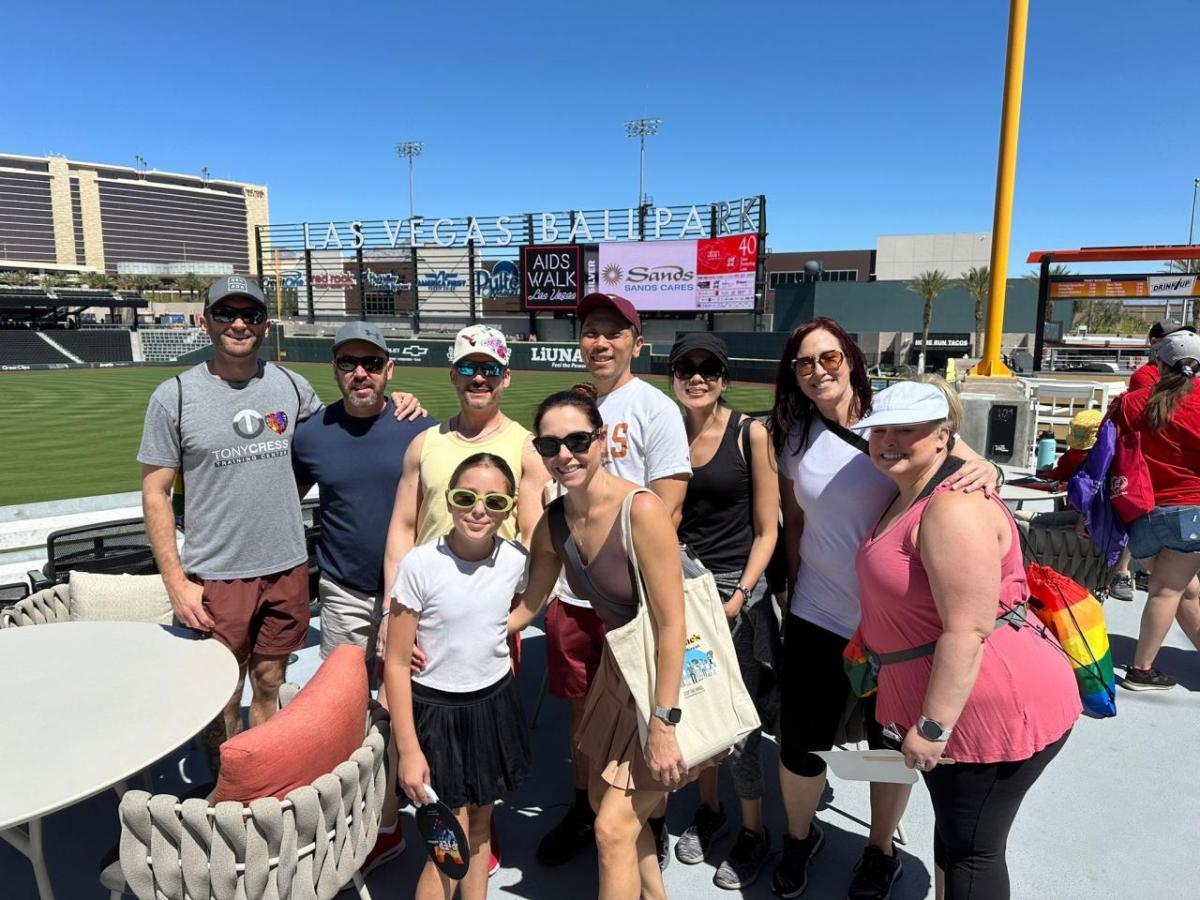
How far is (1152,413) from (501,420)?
11.6ft

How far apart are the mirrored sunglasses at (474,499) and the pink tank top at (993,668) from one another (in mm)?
1132

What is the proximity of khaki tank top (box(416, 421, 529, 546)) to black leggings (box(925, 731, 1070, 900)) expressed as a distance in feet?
5.51

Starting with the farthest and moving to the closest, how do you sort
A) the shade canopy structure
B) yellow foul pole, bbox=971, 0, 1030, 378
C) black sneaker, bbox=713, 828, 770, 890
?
1. the shade canopy structure
2. yellow foul pole, bbox=971, 0, 1030, 378
3. black sneaker, bbox=713, 828, 770, 890

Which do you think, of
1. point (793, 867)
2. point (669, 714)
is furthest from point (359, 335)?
point (793, 867)

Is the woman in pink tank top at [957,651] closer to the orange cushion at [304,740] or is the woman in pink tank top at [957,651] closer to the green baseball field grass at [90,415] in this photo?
the orange cushion at [304,740]

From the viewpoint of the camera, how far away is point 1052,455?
8.71m

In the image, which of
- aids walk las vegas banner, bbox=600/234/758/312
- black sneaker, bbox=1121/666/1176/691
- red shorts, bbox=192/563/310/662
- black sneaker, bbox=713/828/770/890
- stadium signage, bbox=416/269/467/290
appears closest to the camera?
black sneaker, bbox=713/828/770/890

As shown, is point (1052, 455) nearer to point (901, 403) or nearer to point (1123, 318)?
point (901, 403)

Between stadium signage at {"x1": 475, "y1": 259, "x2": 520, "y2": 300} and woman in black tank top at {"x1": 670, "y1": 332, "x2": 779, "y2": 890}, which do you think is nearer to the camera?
woman in black tank top at {"x1": 670, "y1": 332, "x2": 779, "y2": 890}

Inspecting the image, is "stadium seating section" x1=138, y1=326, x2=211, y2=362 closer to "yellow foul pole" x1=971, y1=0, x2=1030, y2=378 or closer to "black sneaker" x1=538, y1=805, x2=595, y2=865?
"yellow foul pole" x1=971, y1=0, x2=1030, y2=378

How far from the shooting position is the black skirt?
2295mm

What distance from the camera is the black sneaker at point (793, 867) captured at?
263cm

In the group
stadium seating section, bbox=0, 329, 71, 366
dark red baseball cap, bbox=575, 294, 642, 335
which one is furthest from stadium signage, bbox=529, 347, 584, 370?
dark red baseball cap, bbox=575, 294, 642, 335

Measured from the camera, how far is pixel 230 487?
9.83ft
